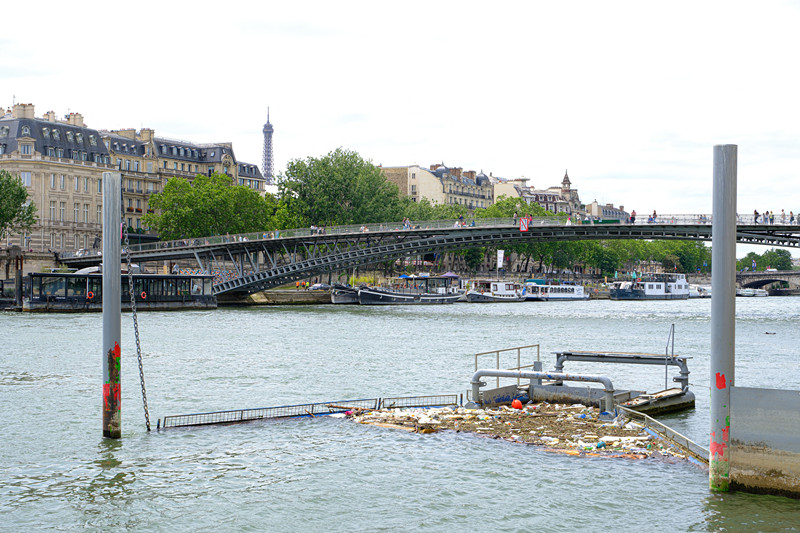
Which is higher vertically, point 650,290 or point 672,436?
point 672,436

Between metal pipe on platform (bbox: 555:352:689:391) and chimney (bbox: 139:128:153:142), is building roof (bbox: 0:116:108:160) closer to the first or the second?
chimney (bbox: 139:128:153:142)

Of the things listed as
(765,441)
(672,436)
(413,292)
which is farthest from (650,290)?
(765,441)

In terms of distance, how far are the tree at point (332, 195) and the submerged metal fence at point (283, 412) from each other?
75.2m

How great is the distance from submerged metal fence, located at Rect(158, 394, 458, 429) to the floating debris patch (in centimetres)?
58

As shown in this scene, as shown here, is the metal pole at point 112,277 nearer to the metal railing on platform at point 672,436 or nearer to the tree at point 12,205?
the metal railing on platform at point 672,436

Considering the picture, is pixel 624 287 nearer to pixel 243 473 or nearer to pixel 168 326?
pixel 168 326

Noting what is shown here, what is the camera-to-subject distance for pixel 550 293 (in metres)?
103

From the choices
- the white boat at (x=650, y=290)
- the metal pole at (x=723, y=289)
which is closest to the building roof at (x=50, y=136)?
the white boat at (x=650, y=290)

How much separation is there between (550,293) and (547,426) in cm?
8713

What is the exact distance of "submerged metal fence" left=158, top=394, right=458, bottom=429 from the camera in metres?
17.9

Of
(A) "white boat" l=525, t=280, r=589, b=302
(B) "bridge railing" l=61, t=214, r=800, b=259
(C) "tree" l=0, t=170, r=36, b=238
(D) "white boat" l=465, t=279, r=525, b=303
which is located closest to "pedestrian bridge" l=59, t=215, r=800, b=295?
(B) "bridge railing" l=61, t=214, r=800, b=259

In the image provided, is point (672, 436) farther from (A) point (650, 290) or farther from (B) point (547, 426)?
(A) point (650, 290)

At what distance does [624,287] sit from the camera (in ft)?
375

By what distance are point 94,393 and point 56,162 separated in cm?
7037
